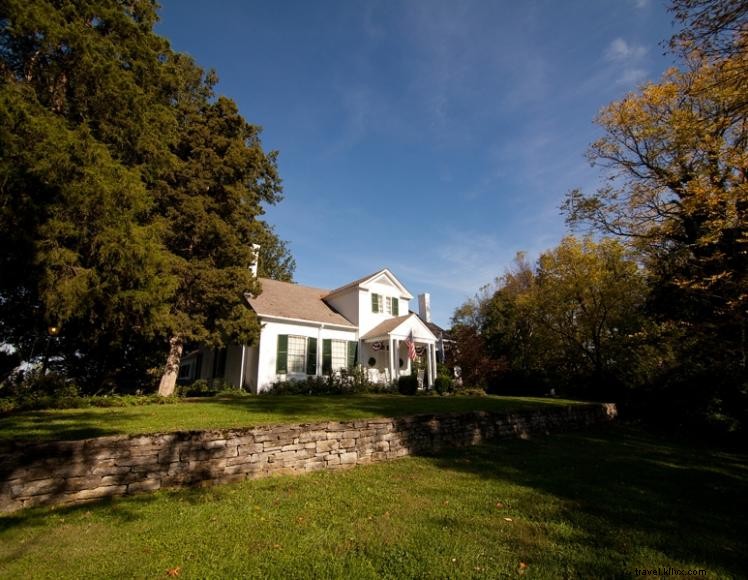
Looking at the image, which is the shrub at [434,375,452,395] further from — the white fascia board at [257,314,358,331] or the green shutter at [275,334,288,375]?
the green shutter at [275,334,288,375]

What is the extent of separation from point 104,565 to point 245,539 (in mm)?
1280

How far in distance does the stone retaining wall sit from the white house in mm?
9886

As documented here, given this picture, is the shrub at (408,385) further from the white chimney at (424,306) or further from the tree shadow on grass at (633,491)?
the white chimney at (424,306)

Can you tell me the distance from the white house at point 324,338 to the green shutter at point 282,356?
0.11 ft

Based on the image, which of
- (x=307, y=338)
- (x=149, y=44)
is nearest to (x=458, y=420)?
(x=307, y=338)

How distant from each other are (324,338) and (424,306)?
11037mm

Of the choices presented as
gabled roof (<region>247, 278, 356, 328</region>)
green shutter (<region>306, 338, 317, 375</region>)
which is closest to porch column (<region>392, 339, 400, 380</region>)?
gabled roof (<region>247, 278, 356, 328</region>)

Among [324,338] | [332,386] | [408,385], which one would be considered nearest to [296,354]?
[324,338]

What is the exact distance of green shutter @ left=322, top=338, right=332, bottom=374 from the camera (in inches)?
717

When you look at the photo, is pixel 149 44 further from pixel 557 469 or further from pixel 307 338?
pixel 557 469

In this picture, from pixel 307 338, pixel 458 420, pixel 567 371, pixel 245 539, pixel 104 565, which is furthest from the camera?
pixel 567 371

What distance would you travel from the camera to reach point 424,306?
27.8 m

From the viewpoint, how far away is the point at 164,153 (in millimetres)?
12375

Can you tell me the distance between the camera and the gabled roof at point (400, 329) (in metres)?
19.6
